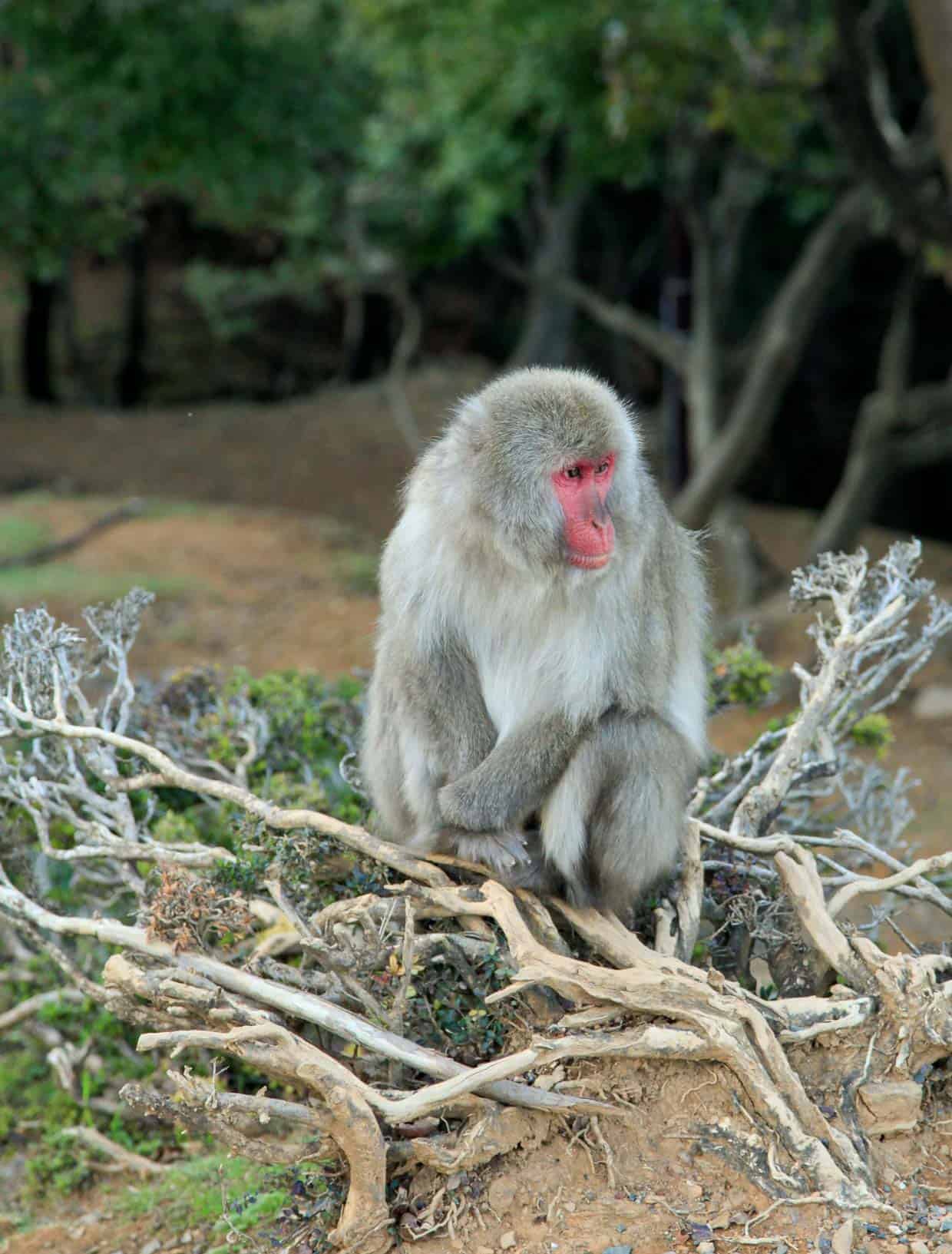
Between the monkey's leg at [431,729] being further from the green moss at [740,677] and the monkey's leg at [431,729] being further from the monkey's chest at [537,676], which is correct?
the green moss at [740,677]

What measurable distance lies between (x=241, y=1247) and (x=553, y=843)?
53.3 inches

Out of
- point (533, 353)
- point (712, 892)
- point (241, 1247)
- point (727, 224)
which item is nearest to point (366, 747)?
point (712, 892)

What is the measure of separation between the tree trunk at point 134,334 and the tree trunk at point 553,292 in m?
5.82

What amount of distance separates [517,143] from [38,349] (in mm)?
10081

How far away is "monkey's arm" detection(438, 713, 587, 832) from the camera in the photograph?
4.04 m

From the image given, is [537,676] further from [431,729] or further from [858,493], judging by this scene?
[858,493]

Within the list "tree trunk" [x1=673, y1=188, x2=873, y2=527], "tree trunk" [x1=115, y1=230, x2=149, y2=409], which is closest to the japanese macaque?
"tree trunk" [x1=673, y1=188, x2=873, y2=527]

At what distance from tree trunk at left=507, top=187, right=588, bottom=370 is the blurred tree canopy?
0.05 m

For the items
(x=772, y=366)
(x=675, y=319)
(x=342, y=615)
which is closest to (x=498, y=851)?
(x=342, y=615)

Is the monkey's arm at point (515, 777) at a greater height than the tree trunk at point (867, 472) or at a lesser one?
greater

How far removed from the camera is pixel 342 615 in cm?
1058

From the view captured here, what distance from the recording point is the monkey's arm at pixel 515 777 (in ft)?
13.3

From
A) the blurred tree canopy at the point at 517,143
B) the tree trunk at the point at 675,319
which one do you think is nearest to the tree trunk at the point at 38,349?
the blurred tree canopy at the point at 517,143

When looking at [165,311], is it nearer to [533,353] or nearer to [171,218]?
[171,218]
